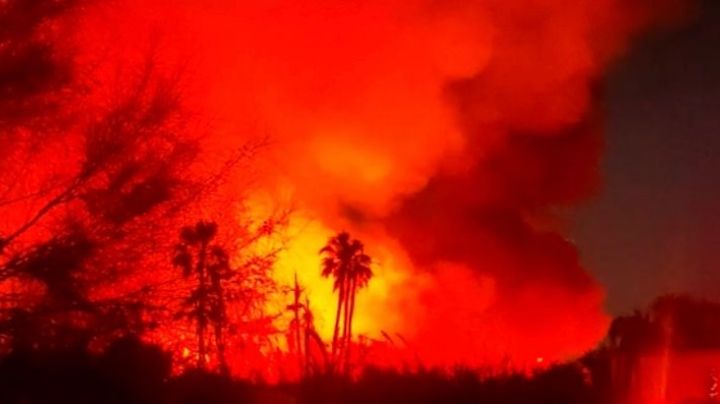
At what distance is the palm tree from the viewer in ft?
130

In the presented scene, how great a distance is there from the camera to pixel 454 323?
148 feet

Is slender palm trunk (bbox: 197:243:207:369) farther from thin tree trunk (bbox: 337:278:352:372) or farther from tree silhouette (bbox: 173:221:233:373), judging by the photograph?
thin tree trunk (bbox: 337:278:352:372)

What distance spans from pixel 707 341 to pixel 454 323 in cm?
1526

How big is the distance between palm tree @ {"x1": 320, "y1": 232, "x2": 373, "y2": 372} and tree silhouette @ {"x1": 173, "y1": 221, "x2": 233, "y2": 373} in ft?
76.1

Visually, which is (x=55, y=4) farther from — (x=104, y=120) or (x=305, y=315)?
(x=305, y=315)

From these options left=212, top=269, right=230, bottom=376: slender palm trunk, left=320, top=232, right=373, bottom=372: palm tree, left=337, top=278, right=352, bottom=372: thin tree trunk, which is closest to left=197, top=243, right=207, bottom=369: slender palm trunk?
left=212, top=269, right=230, bottom=376: slender palm trunk

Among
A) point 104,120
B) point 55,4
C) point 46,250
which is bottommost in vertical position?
point 46,250

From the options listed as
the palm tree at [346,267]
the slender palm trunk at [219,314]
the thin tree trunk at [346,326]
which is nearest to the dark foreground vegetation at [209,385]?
the slender palm trunk at [219,314]

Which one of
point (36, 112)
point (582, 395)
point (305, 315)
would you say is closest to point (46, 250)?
point (36, 112)

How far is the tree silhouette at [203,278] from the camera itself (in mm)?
13414

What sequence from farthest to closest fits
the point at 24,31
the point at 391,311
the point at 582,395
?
the point at 391,311, the point at 582,395, the point at 24,31

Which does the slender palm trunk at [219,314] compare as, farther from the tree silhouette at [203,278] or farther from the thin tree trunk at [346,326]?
the thin tree trunk at [346,326]

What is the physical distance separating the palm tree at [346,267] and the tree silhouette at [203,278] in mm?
23189

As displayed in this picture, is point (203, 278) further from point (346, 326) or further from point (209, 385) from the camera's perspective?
point (346, 326)
